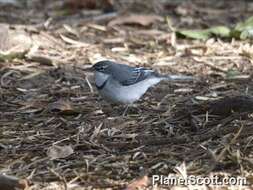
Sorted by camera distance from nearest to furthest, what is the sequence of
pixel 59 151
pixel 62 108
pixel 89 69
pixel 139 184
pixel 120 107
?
pixel 139 184 < pixel 59 151 < pixel 62 108 < pixel 120 107 < pixel 89 69

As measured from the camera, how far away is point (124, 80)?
589 cm

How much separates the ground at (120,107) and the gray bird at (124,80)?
10 centimetres

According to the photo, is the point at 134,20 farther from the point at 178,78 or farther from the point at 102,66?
the point at 102,66

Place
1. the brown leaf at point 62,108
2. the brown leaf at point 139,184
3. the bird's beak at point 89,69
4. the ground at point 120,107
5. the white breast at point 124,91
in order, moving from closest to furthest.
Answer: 1. the brown leaf at point 139,184
2. the ground at point 120,107
3. the brown leaf at point 62,108
4. the white breast at point 124,91
5. the bird's beak at point 89,69

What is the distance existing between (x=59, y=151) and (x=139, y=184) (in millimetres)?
799

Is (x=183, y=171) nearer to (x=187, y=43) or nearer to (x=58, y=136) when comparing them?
(x=58, y=136)

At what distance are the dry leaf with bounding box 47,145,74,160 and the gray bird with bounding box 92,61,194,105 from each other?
142cm

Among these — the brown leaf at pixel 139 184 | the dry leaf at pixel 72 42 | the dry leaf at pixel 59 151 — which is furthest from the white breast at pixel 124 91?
the brown leaf at pixel 139 184

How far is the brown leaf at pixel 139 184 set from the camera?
12.0 feet

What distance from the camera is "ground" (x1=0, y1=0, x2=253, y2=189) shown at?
4.02 metres

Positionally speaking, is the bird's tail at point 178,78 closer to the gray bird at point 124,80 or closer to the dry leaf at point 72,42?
the gray bird at point 124,80

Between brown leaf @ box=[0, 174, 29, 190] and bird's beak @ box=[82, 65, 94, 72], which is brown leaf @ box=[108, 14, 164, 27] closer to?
bird's beak @ box=[82, 65, 94, 72]

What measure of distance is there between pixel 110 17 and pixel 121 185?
4.87m

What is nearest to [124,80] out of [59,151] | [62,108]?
[62,108]
